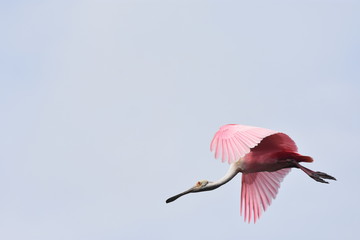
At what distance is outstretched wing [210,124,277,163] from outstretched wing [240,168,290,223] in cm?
215

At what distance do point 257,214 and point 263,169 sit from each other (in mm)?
1321

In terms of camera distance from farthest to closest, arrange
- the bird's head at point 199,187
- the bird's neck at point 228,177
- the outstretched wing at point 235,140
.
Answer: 1. the bird's head at point 199,187
2. the bird's neck at point 228,177
3. the outstretched wing at point 235,140

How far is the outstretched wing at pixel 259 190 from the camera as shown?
47.0 ft

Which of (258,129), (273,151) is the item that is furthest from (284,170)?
(258,129)

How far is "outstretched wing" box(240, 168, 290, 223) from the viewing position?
1434cm

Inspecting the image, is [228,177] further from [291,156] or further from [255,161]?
[291,156]

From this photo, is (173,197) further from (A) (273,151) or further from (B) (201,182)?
(A) (273,151)

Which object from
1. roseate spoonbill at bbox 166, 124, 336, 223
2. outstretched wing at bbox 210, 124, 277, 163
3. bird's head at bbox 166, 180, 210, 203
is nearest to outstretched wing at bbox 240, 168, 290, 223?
roseate spoonbill at bbox 166, 124, 336, 223

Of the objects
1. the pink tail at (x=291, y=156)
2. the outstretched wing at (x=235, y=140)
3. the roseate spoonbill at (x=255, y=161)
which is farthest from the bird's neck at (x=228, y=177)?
the outstretched wing at (x=235, y=140)

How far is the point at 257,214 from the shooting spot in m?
14.4

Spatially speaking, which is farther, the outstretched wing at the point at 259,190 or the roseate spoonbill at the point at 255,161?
the outstretched wing at the point at 259,190

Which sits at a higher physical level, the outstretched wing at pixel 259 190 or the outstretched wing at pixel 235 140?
the outstretched wing at pixel 235 140

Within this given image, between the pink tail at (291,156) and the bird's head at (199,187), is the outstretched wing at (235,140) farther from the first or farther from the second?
the bird's head at (199,187)

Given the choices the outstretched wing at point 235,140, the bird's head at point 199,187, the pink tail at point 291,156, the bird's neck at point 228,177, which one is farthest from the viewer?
the bird's head at point 199,187
